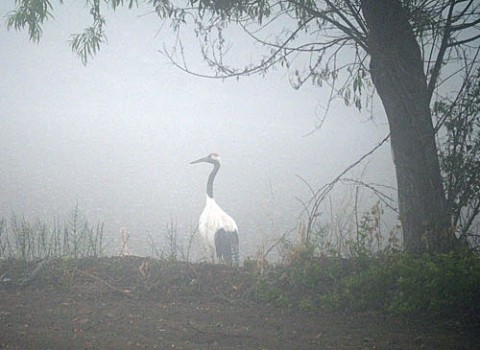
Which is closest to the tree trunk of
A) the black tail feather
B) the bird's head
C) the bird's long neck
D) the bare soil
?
the bare soil

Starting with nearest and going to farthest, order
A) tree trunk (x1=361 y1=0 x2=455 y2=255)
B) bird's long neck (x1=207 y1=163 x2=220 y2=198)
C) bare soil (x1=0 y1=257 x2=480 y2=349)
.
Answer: bare soil (x1=0 y1=257 x2=480 y2=349)
tree trunk (x1=361 y1=0 x2=455 y2=255)
bird's long neck (x1=207 y1=163 x2=220 y2=198)

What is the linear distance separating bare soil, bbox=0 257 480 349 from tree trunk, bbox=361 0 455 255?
152 cm

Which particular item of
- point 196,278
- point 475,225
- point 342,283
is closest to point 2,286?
point 196,278

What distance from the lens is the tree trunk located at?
229 inches

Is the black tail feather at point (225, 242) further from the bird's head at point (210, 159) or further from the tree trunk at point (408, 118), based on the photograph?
the tree trunk at point (408, 118)

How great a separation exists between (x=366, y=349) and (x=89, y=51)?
551 centimetres

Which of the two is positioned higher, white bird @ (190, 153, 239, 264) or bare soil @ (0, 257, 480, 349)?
white bird @ (190, 153, 239, 264)

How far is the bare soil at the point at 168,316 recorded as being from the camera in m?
4.13

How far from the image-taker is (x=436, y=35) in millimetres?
6199

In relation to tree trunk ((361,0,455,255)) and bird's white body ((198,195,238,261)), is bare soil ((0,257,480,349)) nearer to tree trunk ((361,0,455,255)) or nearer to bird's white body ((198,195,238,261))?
tree trunk ((361,0,455,255))

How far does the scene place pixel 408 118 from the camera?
5855 mm

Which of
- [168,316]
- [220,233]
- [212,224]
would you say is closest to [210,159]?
[212,224]

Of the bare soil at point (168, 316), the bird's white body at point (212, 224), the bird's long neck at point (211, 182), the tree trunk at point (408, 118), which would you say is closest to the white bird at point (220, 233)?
the bird's white body at point (212, 224)

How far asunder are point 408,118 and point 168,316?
301 cm
